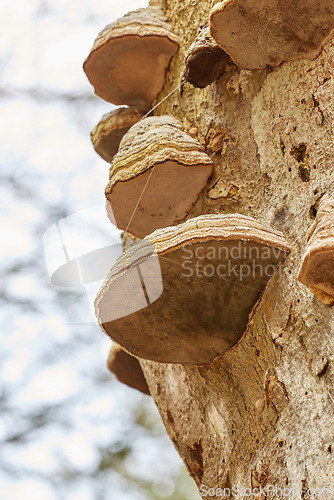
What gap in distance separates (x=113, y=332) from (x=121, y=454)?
6637 millimetres

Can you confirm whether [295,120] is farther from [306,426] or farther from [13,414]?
[13,414]

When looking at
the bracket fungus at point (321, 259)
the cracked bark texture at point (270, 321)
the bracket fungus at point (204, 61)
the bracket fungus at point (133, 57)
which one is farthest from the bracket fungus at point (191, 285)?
the bracket fungus at point (133, 57)

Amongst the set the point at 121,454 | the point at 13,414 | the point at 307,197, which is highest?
the point at 307,197

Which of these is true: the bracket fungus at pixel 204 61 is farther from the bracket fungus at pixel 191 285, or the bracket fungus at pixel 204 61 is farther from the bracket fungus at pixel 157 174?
the bracket fungus at pixel 191 285

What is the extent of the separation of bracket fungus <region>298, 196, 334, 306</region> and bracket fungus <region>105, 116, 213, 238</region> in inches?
33.6

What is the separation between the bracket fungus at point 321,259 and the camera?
5.37 feet

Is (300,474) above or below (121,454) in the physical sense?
above

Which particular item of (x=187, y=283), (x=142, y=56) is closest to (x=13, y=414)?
(x=142, y=56)

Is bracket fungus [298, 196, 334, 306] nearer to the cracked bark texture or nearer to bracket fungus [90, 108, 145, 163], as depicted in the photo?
the cracked bark texture

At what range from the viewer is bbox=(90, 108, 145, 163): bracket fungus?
3438 mm

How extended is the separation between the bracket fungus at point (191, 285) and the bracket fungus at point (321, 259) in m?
0.22

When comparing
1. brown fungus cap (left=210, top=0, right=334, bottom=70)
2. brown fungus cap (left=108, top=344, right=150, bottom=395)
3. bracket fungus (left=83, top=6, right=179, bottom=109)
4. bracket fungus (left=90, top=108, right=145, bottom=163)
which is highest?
bracket fungus (left=83, top=6, right=179, bottom=109)

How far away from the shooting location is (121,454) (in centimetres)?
835

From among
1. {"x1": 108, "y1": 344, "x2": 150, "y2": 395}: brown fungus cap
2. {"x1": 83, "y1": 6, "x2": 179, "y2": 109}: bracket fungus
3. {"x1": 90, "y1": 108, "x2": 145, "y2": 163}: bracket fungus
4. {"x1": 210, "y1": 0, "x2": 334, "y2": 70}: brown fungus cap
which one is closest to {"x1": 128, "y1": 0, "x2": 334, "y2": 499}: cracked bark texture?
{"x1": 210, "y1": 0, "x2": 334, "y2": 70}: brown fungus cap
